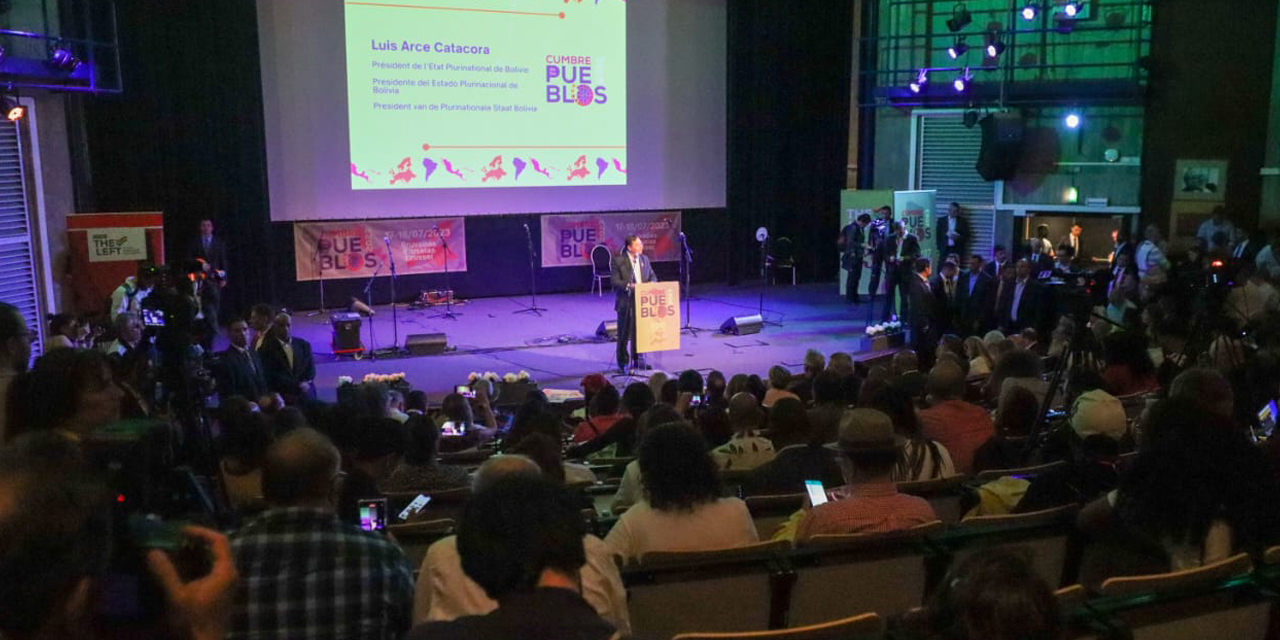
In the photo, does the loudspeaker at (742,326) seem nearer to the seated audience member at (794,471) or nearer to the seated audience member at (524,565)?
the seated audience member at (794,471)

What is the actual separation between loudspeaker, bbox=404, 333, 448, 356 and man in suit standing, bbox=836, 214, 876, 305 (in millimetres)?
6149

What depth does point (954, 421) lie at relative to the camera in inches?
189

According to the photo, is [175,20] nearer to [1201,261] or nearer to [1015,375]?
[1015,375]

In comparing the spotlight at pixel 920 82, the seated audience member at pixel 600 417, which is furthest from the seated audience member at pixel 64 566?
the spotlight at pixel 920 82

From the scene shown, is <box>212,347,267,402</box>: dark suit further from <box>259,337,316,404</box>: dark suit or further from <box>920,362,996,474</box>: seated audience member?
<box>920,362,996,474</box>: seated audience member

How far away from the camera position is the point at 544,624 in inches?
66.4

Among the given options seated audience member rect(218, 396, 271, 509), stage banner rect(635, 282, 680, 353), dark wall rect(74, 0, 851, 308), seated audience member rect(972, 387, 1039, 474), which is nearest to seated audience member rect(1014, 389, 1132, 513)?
seated audience member rect(972, 387, 1039, 474)

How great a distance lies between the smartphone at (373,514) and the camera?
3176 mm

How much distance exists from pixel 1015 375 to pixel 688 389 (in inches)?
79.1

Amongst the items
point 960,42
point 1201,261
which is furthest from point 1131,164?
point 1201,261

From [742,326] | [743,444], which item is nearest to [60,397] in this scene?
[743,444]

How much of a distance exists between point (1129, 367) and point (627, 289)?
4715 millimetres

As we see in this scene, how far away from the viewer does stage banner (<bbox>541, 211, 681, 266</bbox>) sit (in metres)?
14.9

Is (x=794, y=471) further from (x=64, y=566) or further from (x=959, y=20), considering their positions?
(x=959, y=20)
